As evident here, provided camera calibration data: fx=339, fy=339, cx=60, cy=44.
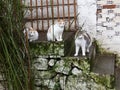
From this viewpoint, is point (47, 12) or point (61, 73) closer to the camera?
point (61, 73)

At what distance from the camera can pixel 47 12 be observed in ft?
17.2

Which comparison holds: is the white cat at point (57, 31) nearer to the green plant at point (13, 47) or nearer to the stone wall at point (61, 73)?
the stone wall at point (61, 73)

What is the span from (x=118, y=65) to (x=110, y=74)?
101 cm

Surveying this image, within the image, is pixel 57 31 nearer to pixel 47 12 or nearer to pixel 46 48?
pixel 46 48

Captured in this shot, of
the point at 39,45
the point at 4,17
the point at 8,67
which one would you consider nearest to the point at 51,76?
the point at 39,45

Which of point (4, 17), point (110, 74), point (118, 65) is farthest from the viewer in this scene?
point (118, 65)

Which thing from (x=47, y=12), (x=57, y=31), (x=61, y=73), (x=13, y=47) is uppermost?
(x=47, y=12)

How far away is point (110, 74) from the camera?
13.8ft

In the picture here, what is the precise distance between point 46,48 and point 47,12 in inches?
41.2

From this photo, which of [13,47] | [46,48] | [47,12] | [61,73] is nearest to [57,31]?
[46,48]

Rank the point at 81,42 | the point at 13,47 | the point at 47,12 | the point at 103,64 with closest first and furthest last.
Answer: the point at 13,47, the point at 81,42, the point at 103,64, the point at 47,12

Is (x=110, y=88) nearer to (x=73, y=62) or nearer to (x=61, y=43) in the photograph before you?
(x=73, y=62)

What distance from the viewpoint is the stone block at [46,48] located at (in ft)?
14.1

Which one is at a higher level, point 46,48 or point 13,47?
point 13,47
